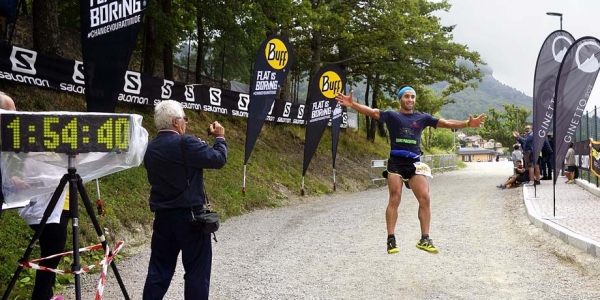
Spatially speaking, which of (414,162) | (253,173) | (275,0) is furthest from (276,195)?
(414,162)

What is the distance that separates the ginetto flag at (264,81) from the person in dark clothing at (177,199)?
390 inches

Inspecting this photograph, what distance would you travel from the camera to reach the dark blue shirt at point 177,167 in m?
4.22

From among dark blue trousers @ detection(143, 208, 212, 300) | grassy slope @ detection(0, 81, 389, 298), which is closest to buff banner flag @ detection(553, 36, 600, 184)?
grassy slope @ detection(0, 81, 389, 298)

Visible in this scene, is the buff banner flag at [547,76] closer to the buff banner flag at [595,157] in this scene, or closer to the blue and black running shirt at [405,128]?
the buff banner flag at [595,157]

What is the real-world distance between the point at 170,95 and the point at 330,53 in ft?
54.4

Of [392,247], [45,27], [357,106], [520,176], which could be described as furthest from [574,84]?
[45,27]

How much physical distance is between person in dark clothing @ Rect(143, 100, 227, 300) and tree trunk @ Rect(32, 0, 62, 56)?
35.2 ft

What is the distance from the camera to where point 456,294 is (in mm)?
6008

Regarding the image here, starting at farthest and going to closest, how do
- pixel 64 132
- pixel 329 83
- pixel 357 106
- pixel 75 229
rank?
pixel 329 83 < pixel 357 106 < pixel 75 229 < pixel 64 132

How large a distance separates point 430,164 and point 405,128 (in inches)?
1076

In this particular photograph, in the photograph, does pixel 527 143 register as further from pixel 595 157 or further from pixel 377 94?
pixel 377 94

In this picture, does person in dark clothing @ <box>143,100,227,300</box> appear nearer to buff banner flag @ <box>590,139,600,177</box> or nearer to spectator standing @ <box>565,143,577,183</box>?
buff banner flag @ <box>590,139,600,177</box>

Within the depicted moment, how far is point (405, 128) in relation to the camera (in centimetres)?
700

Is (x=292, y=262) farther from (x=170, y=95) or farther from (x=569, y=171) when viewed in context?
(x=569, y=171)
